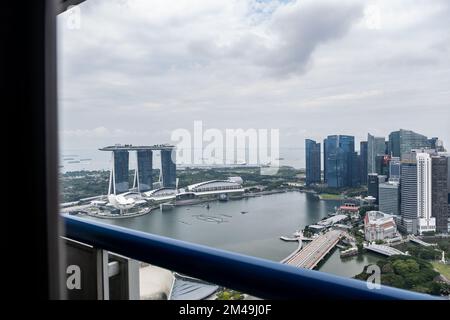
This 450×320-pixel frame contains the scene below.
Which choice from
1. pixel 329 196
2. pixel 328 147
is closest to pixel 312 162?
pixel 328 147

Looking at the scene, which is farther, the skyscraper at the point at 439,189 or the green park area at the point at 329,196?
the green park area at the point at 329,196

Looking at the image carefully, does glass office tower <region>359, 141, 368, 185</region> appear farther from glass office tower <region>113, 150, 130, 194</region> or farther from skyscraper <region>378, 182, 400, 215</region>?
glass office tower <region>113, 150, 130, 194</region>

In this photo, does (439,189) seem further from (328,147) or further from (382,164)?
(328,147)

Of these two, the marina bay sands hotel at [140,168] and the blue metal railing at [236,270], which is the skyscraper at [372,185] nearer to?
the blue metal railing at [236,270]

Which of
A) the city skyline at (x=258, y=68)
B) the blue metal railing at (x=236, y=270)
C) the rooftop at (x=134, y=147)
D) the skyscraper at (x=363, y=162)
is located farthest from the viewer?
the rooftop at (x=134, y=147)

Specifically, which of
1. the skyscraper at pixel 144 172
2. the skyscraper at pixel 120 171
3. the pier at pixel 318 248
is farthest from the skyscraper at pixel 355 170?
the skyscraper at pixel 120 171

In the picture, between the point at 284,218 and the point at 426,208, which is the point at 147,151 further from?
the point at 426,208

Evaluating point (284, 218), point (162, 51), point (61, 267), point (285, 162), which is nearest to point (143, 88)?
point (162, 51)
